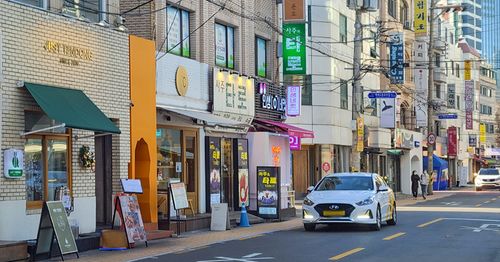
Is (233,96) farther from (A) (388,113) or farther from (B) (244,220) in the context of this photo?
(A) (388,113)

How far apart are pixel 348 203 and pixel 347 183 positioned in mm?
1687

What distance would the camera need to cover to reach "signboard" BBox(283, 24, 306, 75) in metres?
32.7

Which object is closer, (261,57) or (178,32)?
(178,32)

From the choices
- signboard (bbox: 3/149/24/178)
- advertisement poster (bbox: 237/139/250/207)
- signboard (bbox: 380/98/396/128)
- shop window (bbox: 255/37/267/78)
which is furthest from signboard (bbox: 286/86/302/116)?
signboard (bbox: 3/149/24/178)

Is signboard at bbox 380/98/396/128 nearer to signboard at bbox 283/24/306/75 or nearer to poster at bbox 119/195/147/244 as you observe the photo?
signboard at bbox 283/24/306/75

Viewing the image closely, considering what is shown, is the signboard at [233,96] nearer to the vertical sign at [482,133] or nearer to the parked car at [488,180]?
the parked car at [488,180]

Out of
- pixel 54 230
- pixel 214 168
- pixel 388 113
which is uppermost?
pixel 388 113

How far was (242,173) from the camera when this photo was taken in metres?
27.9

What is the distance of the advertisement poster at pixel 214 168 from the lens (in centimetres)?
2584

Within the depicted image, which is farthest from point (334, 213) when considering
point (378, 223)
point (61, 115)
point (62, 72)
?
point (61, 115)

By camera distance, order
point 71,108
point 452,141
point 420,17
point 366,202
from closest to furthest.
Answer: point 71,108, point 366,202, point 420,17, point 452,141

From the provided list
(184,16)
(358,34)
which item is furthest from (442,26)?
(184,16)

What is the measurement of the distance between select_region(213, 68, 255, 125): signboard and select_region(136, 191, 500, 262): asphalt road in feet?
18.4

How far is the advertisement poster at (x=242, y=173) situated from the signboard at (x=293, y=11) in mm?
5877
